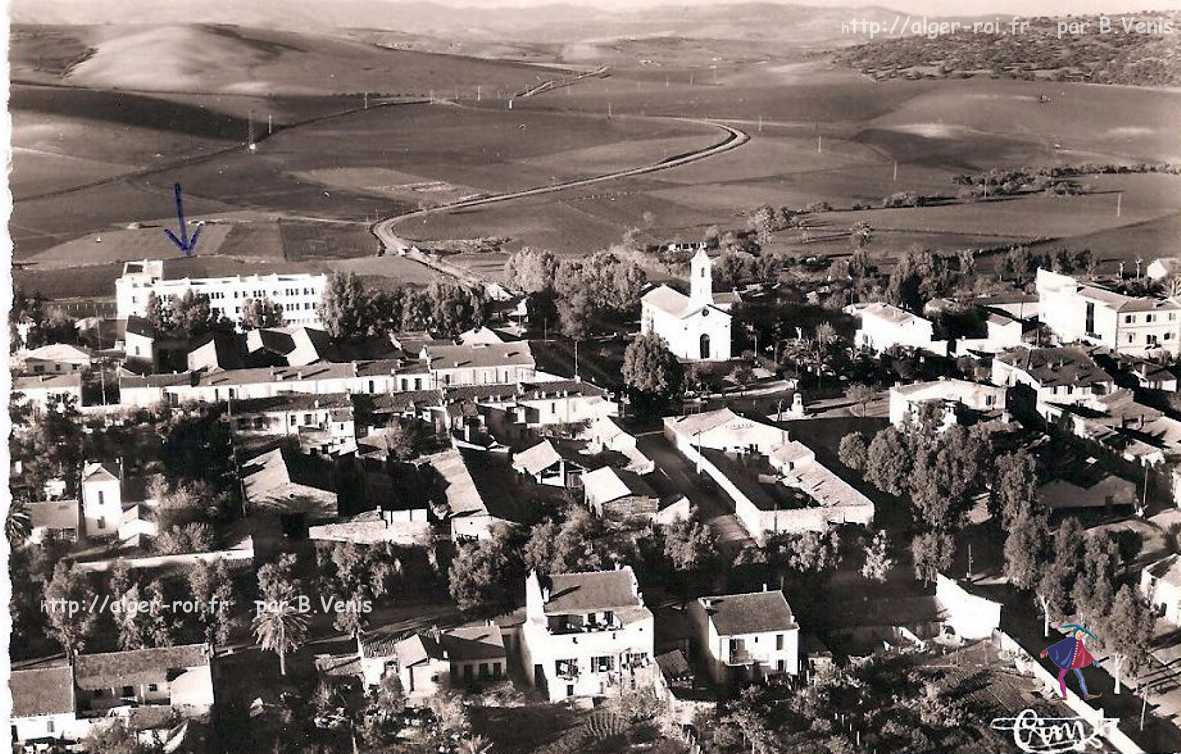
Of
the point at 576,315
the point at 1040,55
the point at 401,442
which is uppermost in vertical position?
the point at 1040,55

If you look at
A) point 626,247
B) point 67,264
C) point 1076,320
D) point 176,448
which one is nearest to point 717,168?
point 626,247

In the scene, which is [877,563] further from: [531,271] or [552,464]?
[531,271]

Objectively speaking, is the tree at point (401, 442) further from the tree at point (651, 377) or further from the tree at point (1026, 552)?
the tree at point (1026, 552)

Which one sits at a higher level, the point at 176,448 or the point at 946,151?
the point at 946,151

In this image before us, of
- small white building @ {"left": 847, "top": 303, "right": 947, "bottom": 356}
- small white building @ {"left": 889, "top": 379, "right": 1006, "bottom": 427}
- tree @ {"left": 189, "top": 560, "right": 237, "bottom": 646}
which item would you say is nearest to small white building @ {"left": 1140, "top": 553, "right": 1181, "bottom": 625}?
small white building @ {"left": 889, "top": 379, "right": 1006, "bottom": 427}

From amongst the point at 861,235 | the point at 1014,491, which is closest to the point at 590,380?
the point at 1014,491

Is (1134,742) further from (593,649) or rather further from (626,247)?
(626,247)
